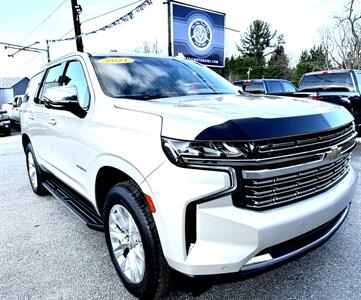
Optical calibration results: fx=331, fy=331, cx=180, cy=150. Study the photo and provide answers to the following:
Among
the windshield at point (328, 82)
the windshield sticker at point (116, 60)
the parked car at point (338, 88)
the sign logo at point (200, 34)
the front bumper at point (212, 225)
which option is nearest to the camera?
the front bumper at point (212, 225)

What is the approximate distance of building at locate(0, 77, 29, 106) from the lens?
50562 mm

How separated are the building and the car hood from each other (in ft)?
180

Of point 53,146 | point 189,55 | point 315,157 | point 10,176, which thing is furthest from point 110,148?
point 189,55

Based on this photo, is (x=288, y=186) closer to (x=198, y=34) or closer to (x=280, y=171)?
(x=280, y=171)

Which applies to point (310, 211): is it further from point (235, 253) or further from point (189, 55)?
point (189, 55)

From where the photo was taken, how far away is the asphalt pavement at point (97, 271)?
2.40 metres

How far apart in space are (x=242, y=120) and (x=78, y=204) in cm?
215

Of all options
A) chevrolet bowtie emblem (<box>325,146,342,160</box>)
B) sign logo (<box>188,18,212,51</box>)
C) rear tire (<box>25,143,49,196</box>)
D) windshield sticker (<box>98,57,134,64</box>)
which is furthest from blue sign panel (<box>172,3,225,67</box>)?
chevrolet bowtie emblem (<box>325,146,342,160</box>)

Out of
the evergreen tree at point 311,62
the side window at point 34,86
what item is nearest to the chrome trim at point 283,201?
the side window at point 34,86

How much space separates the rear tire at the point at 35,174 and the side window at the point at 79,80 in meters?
1.67

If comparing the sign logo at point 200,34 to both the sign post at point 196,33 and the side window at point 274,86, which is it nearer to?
the sign post at point 196,33

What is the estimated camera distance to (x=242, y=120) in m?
1.86

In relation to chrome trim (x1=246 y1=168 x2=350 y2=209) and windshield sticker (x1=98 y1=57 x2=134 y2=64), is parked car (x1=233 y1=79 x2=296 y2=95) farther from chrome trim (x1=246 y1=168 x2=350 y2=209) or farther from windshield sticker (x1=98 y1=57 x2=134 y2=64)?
chrome trim (x1=246 y1=168 x2=350 y2=209)

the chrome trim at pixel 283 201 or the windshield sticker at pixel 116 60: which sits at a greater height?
the windshield sticker at pixel 116 60
